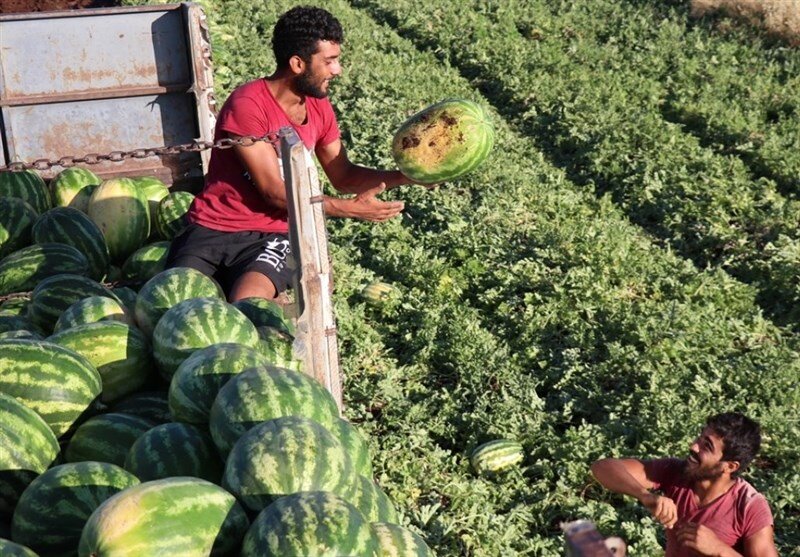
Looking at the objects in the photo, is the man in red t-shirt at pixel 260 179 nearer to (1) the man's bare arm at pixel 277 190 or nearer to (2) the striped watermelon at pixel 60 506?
(1) the man's bare arm at pixel 277 190

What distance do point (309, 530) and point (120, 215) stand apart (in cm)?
391

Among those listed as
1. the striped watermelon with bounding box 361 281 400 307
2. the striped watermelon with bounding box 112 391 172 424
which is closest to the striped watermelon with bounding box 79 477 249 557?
the striped watermelon with bounding box 112 391 172 424

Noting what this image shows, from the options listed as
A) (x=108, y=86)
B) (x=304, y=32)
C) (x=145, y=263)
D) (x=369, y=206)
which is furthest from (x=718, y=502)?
(x=108, y=86)

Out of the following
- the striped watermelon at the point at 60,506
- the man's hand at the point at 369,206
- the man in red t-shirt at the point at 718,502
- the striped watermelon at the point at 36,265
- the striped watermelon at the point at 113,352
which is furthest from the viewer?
the striped watermelon at the point at 36,265

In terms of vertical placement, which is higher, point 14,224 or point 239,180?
point 239,180

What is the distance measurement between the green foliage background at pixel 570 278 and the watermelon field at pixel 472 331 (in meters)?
0.02

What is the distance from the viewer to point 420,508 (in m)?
4.96

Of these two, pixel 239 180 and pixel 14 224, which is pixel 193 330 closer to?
pixel 239 180

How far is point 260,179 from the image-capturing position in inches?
196

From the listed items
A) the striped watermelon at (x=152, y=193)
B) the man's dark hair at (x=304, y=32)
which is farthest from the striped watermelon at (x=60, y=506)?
the striped watermelon at (x=152, y=193)

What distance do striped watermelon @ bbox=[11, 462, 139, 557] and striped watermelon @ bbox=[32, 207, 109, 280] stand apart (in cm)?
284

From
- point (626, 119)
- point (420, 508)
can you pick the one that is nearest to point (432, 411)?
point (420, 508)

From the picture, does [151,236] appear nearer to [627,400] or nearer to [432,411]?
[432,411]

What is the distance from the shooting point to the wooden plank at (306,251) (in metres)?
3.91
